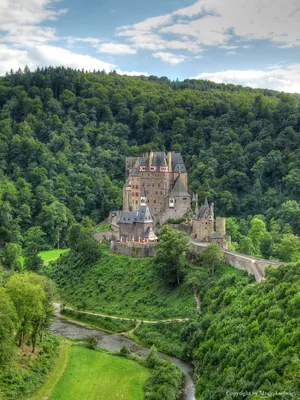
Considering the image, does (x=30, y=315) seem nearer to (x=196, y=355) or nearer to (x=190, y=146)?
(x=196, y=355)

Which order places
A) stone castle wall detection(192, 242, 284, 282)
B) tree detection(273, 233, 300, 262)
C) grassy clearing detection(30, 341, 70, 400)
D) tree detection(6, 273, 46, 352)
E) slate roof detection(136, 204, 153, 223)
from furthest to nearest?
slate roof detection(136, 204, 153, 223)
tree detection(273, 233, 300, 262)
stone castle wall detection(192, 242, 284, 282)
tree detection(6, 273, 46, 352)
grassy clearing detection(30, 341, 70, 400)

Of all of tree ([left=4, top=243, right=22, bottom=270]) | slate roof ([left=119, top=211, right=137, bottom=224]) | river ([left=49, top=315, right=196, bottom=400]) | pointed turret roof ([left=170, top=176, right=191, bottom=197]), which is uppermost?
pointed turret roof ([left=170, top=176, right=191, bottom=197])

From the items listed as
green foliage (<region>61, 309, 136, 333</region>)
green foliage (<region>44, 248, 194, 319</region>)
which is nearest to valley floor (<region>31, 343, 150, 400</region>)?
green foliage (<region>61, 309, 136, 333</region>)

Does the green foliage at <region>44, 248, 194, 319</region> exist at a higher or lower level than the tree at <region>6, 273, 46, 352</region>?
lower

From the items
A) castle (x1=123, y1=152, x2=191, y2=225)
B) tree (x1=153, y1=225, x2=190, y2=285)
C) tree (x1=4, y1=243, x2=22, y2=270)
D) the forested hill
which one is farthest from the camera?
the forested hill

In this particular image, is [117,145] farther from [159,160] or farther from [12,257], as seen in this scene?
[12,257]

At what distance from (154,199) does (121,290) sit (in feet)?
54.2

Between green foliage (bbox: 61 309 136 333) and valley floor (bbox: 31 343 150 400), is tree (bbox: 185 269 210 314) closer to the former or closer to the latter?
green foliage (bbox: 61 309 136 333)

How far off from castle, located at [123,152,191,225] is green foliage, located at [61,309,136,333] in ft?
63.0

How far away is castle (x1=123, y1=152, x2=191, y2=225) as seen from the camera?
8081 cm

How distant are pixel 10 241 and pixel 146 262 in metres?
37.3

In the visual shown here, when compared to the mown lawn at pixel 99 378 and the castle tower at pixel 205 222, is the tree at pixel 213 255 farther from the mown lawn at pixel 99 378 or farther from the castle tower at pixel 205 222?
the mown lawn at pixel 99 378

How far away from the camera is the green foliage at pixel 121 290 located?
215 ft

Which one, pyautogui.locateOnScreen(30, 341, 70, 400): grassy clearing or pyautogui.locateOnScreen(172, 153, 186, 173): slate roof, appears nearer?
pyautogui.locateOnScreen(30, 341, 70, 400): grassy clearing
